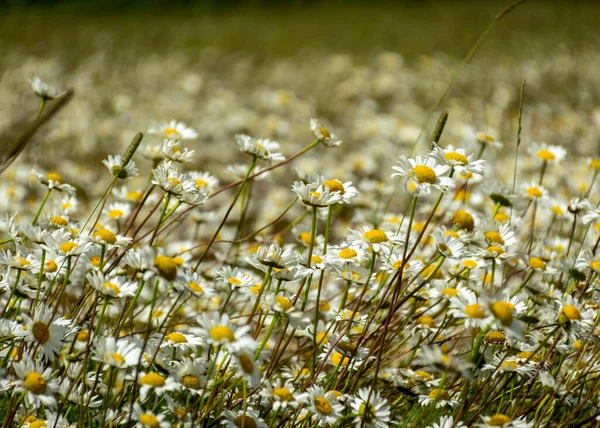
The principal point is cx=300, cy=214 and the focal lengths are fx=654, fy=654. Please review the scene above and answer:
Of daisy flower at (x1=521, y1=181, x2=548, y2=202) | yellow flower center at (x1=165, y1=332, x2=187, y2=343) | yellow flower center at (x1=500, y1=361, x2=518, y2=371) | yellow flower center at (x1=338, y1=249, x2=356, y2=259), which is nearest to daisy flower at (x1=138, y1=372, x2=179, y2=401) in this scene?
yellow flower center at (x1=165, y1=332, x2=187, y2=343)

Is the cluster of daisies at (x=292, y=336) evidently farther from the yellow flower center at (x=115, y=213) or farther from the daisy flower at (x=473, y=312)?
the yellow flower center at (x=115, y=213)

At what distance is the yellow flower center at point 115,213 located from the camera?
7.50 ft

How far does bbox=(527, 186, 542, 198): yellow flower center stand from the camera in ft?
8.10

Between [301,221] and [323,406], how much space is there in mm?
1829

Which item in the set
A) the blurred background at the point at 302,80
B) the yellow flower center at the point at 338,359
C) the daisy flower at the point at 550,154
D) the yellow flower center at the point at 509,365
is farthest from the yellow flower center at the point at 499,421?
the blurred background at the point at 302,80

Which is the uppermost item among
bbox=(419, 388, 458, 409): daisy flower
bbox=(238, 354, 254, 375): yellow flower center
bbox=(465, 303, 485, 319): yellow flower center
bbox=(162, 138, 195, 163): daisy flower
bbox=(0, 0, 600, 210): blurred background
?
bbox=(0, 0, 600, 210): blurred background

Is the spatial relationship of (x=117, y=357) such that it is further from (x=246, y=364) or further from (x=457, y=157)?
(x=457, y=157)

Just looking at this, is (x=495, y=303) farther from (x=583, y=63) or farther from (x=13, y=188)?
(x=583, y=63)

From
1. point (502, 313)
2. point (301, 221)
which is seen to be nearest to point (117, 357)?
point (502, 313)

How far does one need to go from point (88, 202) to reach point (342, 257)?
317cm

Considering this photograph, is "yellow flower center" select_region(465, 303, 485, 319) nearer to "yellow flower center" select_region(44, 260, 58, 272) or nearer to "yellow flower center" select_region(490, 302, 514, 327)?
"yellow flower center" select_region(490, 302, 514, 327)

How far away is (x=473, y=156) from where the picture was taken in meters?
1.75

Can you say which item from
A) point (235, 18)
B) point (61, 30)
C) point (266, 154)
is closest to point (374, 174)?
point (266, 154)

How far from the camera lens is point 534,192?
247 cm
